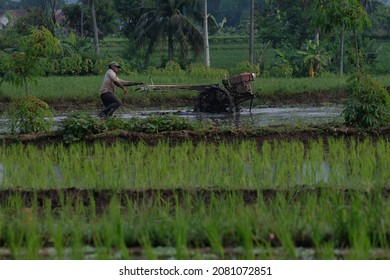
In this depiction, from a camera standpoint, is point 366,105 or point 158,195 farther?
point 366,105

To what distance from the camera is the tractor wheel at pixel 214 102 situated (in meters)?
15.6

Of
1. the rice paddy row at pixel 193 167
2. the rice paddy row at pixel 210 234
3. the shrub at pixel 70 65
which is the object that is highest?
the rice paddy row at pixel 210 234

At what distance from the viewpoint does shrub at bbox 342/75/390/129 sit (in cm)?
1170

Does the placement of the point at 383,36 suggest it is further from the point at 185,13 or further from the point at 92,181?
the point at 92,181

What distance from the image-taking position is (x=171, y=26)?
3117cm

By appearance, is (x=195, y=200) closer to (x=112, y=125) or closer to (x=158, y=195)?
(x=158, y=195)

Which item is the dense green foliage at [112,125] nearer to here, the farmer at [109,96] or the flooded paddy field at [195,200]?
the flooded paddy field at [195,200]

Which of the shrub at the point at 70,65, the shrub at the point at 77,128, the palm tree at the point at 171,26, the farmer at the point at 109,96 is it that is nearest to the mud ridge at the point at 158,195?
the shrub at the point at 77,128

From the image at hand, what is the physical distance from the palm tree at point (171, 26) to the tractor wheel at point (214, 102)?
15199mm

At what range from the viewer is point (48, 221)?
19.6ft

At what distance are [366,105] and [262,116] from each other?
409cm

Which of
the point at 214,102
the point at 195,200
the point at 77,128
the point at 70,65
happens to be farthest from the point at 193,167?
the point at 70,65

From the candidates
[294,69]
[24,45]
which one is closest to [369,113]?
[24,45]

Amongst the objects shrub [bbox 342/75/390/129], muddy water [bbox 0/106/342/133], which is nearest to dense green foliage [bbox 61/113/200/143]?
shrub [bbox 342/75/390/129]
